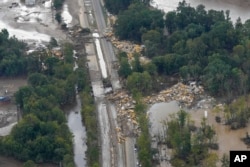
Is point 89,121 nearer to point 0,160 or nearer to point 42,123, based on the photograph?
point 42,123

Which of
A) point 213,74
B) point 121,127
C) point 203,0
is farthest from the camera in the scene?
point 203,0

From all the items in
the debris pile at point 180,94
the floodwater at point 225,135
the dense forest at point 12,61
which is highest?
the dense forest at point 12,61

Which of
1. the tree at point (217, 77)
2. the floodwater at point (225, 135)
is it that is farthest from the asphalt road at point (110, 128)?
the tree at point (217, 77)

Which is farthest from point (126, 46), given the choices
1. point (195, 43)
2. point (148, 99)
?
point (148, 99)

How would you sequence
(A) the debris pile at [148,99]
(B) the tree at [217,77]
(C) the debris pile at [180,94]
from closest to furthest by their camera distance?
1. (A) the debris pile at [148,99]
2. (B) the tree at [217,77]
3. (C) the debris pile at [180,94]

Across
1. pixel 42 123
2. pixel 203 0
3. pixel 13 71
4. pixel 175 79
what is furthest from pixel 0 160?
pixel 203 0

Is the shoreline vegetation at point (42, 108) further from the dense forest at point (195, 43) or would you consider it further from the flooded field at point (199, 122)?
the dense forest at point (195, 43)
